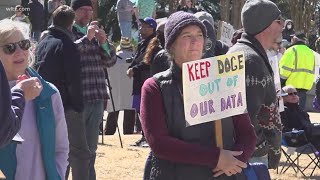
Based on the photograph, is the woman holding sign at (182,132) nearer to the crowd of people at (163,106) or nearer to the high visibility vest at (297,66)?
the crowd of people at (163,106)

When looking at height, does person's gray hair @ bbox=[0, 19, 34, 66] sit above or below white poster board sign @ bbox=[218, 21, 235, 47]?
above

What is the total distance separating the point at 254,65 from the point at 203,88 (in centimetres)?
94

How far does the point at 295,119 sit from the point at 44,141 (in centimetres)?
657

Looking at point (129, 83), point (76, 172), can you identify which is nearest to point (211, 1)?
point (129, 83)

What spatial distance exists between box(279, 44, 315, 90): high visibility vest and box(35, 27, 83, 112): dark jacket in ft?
23.2

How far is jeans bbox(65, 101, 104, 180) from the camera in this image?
23.8ft

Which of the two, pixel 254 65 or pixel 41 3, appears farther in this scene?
pixel 41 3

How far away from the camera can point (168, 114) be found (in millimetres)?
3867

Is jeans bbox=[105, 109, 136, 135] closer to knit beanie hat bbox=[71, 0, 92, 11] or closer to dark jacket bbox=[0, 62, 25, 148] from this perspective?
knit beanie hat bbox=[71, 0, 92, 11]

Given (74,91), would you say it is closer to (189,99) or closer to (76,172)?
(76,172)

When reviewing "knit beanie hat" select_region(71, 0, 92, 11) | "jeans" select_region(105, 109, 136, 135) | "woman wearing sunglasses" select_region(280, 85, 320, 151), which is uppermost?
"knit beanie hat" select_region(71, 0, 92, 11)

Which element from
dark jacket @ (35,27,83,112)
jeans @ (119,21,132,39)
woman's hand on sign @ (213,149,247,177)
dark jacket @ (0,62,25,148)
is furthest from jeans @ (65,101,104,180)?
jeans @ (119,21,132,39)

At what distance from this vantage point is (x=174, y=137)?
12.6ft

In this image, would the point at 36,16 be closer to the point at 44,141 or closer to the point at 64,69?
the point at 64,69
